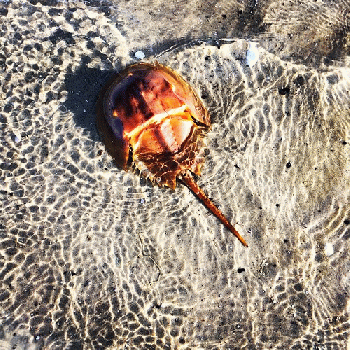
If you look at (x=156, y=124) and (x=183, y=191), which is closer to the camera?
(x=156, y=124)

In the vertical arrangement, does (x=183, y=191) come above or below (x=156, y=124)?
below

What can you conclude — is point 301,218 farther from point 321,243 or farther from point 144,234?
point 144,234

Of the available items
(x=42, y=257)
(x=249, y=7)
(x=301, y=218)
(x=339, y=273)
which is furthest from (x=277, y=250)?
(x=249, y=7)

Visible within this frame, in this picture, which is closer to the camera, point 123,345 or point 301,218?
point 123,345
